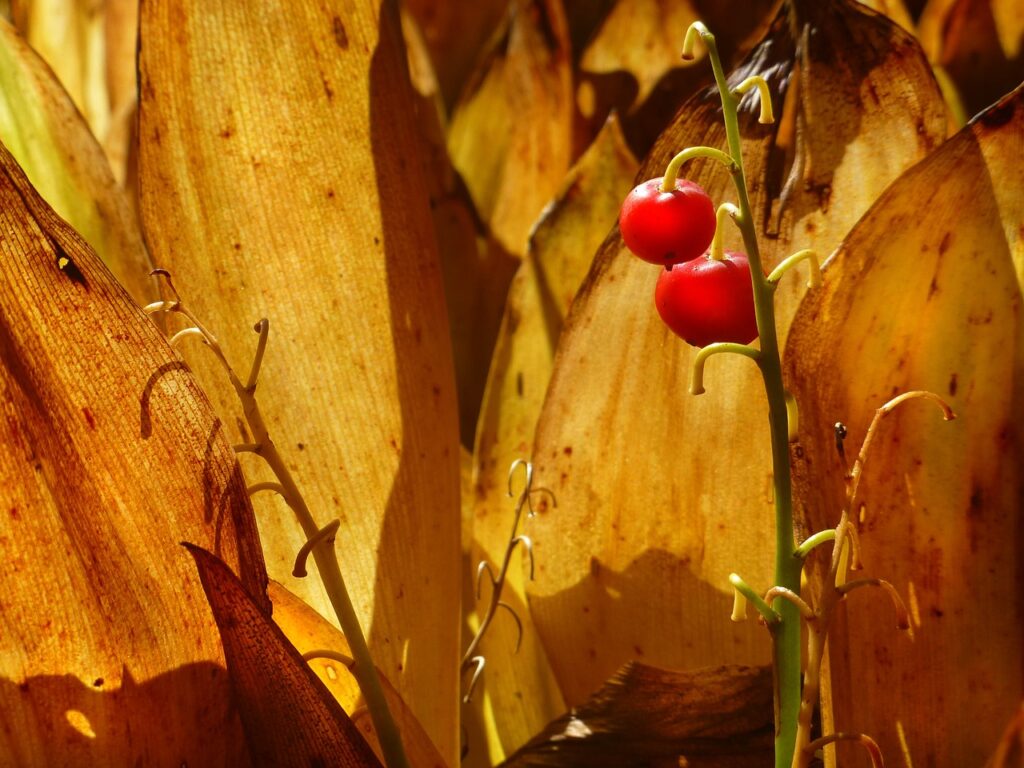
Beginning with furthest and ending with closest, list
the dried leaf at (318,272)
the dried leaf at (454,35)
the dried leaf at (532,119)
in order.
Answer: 1. the dried leaf at (454,35)
2. the dried leaf at (532,119)
3. the dried leaf at (318,272)

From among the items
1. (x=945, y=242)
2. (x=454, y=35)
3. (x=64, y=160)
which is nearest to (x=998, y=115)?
(x=945, y=242)

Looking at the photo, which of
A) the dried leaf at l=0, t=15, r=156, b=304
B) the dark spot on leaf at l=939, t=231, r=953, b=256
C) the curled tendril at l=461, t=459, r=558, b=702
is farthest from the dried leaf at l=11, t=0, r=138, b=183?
the dark spot on leaf at l=939, t=231, r=953, b=256

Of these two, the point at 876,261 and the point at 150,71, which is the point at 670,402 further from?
the point at 150,71

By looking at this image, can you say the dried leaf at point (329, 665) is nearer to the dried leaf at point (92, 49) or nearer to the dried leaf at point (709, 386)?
the dried leaf at point (709, 386)

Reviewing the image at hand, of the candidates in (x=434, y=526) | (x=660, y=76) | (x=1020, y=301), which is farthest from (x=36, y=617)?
(x=660, y=76)

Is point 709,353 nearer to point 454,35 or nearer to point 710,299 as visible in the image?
point 710,299

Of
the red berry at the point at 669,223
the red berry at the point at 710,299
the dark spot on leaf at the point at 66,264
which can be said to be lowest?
the red berry at the point at 710,299

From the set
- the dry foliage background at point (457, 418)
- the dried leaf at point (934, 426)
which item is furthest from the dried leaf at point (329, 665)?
the dried leaf at point (934, 426)
